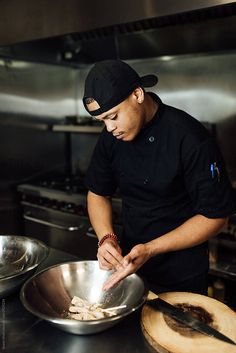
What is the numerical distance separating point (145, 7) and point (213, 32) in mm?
803

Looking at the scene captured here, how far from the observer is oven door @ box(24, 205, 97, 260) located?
317cm

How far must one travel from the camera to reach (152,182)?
67.6 inches

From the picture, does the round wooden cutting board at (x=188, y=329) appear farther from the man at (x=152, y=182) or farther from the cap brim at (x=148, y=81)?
the cap brim at (x=148, y=81)

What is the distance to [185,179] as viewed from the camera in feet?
5.43

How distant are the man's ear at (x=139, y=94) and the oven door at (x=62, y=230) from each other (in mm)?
1795

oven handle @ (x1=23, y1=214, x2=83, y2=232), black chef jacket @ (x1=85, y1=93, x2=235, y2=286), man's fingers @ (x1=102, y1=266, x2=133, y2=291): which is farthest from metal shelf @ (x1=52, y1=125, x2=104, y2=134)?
man's fingers @ (x1=102, y1=266, x2=133, y2=291)

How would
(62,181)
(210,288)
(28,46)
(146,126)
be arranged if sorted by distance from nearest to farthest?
(146,126) → (210,288) → (28,46) → (62,181)

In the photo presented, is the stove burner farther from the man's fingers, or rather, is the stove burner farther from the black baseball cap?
the man's fingers

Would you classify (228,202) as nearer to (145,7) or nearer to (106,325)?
(106,325)

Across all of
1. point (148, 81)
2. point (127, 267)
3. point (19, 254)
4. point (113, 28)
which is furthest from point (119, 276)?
point (113, 28)

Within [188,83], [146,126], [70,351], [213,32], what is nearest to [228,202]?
[146,126]

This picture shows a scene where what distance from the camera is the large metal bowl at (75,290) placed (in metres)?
1.22

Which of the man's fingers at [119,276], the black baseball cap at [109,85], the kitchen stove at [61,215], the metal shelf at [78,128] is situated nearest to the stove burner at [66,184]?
the kitchen stove at [61,215]

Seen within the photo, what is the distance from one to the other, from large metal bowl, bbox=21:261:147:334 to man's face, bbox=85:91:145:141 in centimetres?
54
